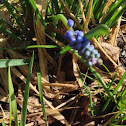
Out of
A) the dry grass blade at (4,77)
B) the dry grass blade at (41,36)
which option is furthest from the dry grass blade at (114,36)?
the dry grass blade at (4,77)

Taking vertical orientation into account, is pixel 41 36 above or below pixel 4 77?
above

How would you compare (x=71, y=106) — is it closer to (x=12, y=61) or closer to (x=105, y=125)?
(x=105, y=125)

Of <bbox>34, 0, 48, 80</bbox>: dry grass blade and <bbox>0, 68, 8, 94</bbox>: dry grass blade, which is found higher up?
<bbox>34, 0, 48, 80</bbox>: dry grass blade

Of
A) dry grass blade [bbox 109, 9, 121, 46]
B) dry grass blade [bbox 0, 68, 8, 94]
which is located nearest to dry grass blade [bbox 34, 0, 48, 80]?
dry grass blade [bbox 0, 68, 8, 94]

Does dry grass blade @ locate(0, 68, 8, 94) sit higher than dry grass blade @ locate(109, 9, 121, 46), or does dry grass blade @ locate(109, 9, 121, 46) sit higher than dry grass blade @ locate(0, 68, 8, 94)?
dry grass blade @ locate(109, 9, 121, 46)

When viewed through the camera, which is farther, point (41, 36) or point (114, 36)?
point (114, 36)

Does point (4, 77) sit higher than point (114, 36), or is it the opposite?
point (114, 36)

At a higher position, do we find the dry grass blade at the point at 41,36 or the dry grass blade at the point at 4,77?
the dry grass blade at the point at 41,36

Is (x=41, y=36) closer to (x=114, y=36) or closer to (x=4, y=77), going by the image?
(x=4, y=77)

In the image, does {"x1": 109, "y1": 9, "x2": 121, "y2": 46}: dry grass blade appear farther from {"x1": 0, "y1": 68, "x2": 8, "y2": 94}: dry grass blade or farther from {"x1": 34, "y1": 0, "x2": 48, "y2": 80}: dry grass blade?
{"x1": 0, "y1": 68, "x2": 8, "y2": 94}: dry grass blade

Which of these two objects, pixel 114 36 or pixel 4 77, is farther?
pixel 114 36

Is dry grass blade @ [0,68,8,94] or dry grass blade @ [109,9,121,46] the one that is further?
dry grass blade @ [109,9,121,46]

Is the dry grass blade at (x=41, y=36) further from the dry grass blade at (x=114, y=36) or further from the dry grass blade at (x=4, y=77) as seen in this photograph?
the dry grass blade at (x=114, y=36)

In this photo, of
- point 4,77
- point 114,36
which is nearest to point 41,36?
point 4,77
